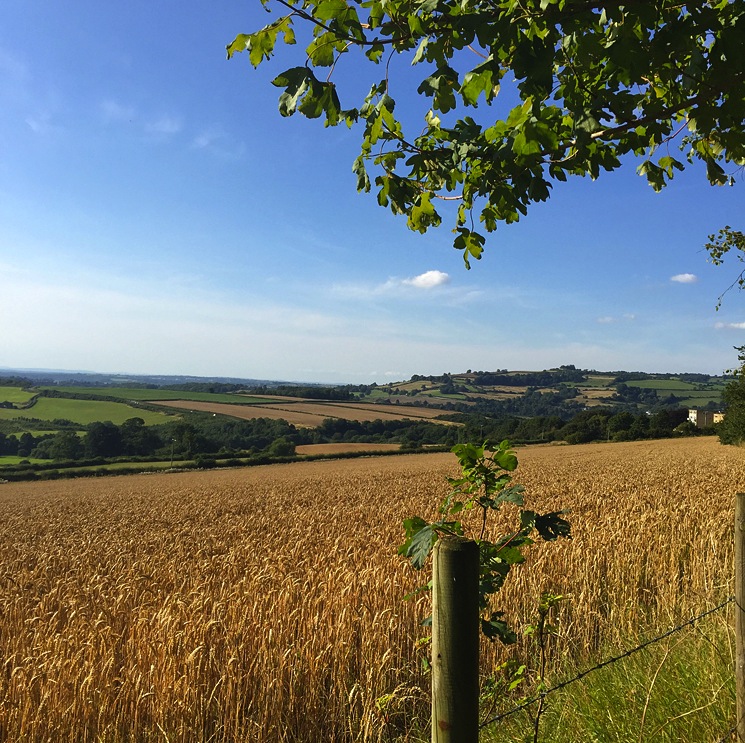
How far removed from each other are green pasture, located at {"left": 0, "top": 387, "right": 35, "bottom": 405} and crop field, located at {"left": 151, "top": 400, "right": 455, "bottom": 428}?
30821 mm

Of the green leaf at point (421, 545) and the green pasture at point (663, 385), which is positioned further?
the green pasture at point (663, 385)

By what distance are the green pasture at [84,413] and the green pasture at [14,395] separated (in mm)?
8323

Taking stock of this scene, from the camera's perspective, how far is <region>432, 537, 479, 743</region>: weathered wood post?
177 cm

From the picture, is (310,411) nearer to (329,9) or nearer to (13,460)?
(13,460)

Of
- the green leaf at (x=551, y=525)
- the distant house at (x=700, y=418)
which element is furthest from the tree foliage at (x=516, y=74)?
the distant house at (x=700, y=418)

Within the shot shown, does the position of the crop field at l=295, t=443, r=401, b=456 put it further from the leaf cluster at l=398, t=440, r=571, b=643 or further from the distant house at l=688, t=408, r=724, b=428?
the leaf cluster at l=398, t=440, r=571, b=643

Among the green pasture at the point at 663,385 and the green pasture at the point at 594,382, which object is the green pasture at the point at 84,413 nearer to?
the green pasture at the point at 594,382

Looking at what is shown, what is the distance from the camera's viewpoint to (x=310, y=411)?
103938 millimetres

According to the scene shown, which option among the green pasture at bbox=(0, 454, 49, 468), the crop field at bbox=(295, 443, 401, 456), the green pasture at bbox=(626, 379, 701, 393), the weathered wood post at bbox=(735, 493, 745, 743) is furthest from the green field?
the weathered wood post at bbox=(735, 493, 745, 743)

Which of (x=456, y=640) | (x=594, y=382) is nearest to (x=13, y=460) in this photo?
(x=456, y=640)

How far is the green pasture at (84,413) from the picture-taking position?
97.3m

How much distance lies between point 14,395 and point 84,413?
114 ft

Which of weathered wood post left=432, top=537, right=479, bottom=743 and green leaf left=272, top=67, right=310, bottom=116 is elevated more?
green leaf left=272, top=67, right=310, bottom=116

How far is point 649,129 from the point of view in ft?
11.4
